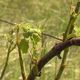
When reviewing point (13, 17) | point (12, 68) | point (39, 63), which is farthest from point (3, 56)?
point (39, 63)

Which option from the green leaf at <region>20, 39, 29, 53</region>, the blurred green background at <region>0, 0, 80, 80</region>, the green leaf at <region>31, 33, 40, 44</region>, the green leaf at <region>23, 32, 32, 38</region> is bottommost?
the blurred green background at <region>0, 0, 80, 80</region>

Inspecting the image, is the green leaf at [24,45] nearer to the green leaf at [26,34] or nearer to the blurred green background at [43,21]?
the green leaf at [26,34]

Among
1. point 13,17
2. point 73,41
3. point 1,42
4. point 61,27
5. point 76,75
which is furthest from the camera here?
point 13,17

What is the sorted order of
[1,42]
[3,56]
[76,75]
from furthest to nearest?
[1,42] → [3,56] → [76,75]

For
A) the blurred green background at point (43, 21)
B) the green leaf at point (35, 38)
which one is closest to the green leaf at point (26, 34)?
the green leaf at point (35, 38)

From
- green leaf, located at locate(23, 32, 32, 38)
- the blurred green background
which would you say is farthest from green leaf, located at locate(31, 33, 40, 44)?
the blurred green background

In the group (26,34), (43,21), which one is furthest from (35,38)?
(43,21)

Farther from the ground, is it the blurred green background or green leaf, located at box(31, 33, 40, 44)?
green leaf, located at box(31, 33, 40, 44)

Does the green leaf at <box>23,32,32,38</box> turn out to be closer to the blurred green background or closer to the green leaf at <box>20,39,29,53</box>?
the green leaf at <box>20,39,29,53</box>

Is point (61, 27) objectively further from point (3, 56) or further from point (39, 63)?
point (39, 63)
